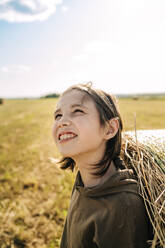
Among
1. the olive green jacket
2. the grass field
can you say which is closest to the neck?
the olive green jacket

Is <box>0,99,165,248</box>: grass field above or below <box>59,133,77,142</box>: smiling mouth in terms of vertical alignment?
below

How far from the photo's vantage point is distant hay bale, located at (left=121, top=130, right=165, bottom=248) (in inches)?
51.6

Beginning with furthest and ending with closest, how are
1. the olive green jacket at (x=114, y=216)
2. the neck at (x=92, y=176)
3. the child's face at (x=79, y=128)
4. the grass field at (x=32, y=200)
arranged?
the grass field at (x=32, y=200) → the neck at (x=92, y=176) → the child's face at (x=79, y=128) → the olive green jacket at (x=114, y=216)

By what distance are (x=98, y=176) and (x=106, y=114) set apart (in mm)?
517

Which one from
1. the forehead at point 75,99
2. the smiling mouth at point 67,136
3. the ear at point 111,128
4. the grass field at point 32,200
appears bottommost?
the grass field at point 32,200

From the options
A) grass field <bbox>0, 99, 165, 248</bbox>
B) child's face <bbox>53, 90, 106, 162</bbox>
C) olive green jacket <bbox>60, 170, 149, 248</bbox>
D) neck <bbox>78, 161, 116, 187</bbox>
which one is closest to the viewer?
olive green jacket <bbox>60, 170, 149, 248</bbox>

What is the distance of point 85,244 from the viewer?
5.05 feet

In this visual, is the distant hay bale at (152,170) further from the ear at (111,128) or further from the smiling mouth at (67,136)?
the smiling mouth at (67,136)

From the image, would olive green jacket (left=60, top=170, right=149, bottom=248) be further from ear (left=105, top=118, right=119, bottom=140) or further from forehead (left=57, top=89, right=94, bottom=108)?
forehead (left=57, top=89, right=94, bottom=108)

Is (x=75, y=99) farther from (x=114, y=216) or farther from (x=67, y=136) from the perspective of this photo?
(x=114, y=216)

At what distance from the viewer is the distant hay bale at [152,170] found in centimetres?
131

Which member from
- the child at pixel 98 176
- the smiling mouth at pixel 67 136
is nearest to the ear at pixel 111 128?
the child at pixel 98 176

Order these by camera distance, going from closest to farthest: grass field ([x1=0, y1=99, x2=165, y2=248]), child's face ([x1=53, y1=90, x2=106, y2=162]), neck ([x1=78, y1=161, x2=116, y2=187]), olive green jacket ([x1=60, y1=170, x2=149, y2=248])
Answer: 1. olive green jacket ([x1=60, y1=170, x2=149, y2=248])
2. child's face ([x1=53, y1=90, x2=106, y2=162])
3. neck ([x1=78, y1=161, x2=116, y2=187])
4. grass field ([x1=0, y1=99, x2=165, y2=248])

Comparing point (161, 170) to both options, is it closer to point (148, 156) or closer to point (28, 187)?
point (148, 156)
